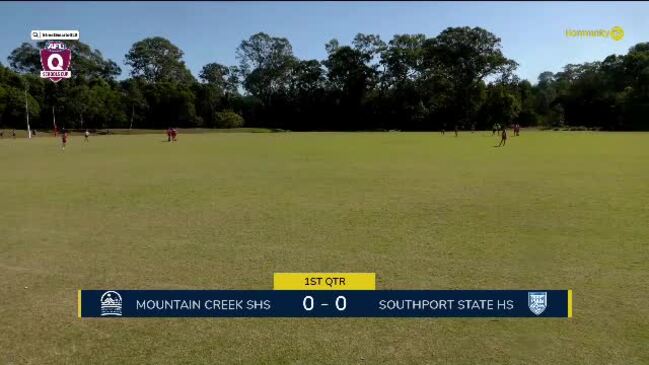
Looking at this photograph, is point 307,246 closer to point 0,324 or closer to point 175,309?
point 175,309

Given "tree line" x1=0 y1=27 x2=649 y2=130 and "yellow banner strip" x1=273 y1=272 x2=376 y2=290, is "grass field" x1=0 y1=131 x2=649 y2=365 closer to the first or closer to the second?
"yellow banner strip" x1=273 y1=272 x2=376 y2=290

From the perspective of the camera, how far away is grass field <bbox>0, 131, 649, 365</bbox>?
4438 millimetres

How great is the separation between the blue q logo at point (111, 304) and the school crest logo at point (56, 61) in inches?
3276

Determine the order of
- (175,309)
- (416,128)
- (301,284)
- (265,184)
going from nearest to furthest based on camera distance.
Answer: (175,309), (301,284), (265,184), (416,128)

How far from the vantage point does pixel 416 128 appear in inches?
3307

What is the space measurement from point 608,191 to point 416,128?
72291mm

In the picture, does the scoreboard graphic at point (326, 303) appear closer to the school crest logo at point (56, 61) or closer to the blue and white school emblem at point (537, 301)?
the blue and white school emblem at point (537, 301)

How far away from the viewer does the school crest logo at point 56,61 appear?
7712 centimetres

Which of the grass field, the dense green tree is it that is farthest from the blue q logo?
the dense green tree

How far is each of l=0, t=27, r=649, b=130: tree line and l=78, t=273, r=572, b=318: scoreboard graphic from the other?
8001cm

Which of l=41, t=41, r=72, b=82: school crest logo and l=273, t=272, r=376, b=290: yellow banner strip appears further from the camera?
l=41, t=41, r=72, b=82: school crest logo

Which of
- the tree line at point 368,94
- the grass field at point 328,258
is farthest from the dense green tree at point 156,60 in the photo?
the grass field at point 328,258

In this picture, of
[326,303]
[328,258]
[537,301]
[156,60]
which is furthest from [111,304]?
[156,60]

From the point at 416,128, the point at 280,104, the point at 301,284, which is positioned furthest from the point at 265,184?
the point at 280,104
